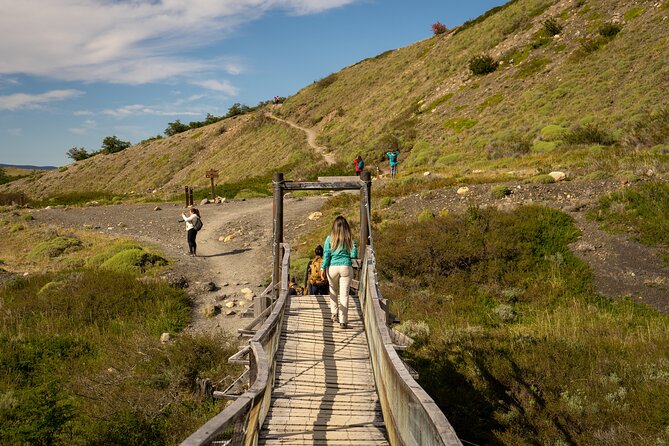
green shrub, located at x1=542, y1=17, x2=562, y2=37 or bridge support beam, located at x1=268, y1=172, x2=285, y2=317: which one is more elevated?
green shrub, located at x1=542, y1=17, x2=562, y2=37

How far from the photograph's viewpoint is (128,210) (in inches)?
1344

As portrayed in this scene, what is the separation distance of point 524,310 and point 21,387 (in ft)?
41.4

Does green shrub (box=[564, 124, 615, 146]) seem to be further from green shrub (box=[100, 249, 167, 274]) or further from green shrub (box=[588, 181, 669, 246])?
green shrub (box=[100, 249, 167, 274])

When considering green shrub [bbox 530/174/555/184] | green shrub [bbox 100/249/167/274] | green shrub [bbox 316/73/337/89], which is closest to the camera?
green shrub [bbox 100/249/167/274]

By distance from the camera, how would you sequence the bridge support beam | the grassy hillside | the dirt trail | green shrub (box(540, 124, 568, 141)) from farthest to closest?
green shrub (box(540, 124, 568, 141)), the grassy hillside, the dirt trail, the bridge support beam

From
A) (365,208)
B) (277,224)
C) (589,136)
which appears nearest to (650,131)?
(589,136)

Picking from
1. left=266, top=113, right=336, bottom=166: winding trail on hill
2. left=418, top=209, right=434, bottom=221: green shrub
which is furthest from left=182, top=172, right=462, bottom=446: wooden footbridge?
left=266, top=113, right=336, bottom=166: winding trail on hill

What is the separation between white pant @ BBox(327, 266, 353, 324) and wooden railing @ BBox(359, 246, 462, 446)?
1436 mm

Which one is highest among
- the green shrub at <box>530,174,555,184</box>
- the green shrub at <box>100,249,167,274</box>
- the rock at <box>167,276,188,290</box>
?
the green shrub at <box>530,174,555,184</box>

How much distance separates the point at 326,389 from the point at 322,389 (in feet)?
0.18

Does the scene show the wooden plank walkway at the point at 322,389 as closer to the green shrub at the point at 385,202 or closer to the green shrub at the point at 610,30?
the green shrub at the point at 385,202

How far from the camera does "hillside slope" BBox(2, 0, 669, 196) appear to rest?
91.5ft

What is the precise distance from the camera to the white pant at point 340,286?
912cm

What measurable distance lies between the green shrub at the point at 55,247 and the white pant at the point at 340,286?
18.3 m
